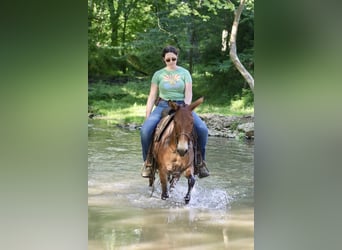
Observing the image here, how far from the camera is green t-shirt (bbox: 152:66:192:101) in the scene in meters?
3.07

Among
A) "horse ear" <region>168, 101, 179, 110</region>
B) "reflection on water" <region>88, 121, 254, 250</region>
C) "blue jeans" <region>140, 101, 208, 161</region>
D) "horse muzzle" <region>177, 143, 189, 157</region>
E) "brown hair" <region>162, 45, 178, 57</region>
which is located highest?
"brown hair" <region>162, 45, 178, 57</region>

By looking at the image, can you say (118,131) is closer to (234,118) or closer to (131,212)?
(131,212)

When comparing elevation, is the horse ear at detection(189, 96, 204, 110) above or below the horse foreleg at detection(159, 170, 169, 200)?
above

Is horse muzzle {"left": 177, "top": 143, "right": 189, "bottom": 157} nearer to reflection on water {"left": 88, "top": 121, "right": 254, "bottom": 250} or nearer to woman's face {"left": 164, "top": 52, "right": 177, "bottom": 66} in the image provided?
reflection on water {"left": 88, "top": 121, "right": 254, "bottom": 250}

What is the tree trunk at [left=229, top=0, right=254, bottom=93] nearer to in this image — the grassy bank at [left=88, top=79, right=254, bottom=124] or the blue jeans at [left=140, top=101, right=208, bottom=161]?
the grassy bank at [left=88, top=79, right=254, bottom=124]

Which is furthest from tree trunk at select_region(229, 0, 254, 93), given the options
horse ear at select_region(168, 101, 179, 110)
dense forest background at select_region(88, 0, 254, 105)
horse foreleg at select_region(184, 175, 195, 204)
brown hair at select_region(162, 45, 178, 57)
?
horse foreleg at select_region(184, 175, 195, 204)

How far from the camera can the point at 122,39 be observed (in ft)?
10.0

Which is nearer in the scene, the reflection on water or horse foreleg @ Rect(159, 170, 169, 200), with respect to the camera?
the reflection on water

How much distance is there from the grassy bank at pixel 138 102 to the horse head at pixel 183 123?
Answer: 0.06 metres

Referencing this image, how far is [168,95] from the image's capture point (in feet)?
10.1

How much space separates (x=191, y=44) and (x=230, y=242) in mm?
1291

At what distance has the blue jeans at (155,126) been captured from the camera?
3.07 meters
